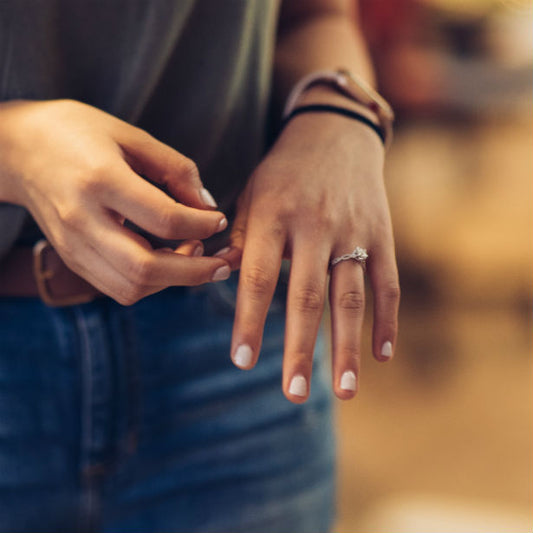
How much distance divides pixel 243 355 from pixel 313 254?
0.06m

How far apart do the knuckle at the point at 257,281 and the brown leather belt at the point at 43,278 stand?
15cm

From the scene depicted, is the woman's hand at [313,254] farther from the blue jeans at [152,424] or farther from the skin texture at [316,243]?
the blue jeans at [152,424]

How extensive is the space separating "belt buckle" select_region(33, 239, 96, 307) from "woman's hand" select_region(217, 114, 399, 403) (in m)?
0.14

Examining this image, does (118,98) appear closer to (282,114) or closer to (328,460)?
(282,114)

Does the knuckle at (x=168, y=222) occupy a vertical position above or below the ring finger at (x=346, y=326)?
above

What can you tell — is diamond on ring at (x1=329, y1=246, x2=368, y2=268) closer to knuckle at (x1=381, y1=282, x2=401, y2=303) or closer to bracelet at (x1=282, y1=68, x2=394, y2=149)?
knuckle at (x1=381, y1=282, x2=401, y2=303)

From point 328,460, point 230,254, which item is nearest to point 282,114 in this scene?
point 230,254

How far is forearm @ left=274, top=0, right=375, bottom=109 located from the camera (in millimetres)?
471

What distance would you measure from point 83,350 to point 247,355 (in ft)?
0.57

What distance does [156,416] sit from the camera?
1.59 ft

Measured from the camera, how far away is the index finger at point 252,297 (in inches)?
12.7

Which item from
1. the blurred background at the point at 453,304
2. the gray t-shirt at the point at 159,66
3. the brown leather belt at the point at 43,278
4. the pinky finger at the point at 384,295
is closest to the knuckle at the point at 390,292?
the pinky finger at the point at 384,295

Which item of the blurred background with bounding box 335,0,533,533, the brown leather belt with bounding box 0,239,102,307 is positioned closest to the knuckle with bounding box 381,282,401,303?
the brown leather belt with bounding box 0,239,102,307

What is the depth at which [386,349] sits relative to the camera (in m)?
0.34
